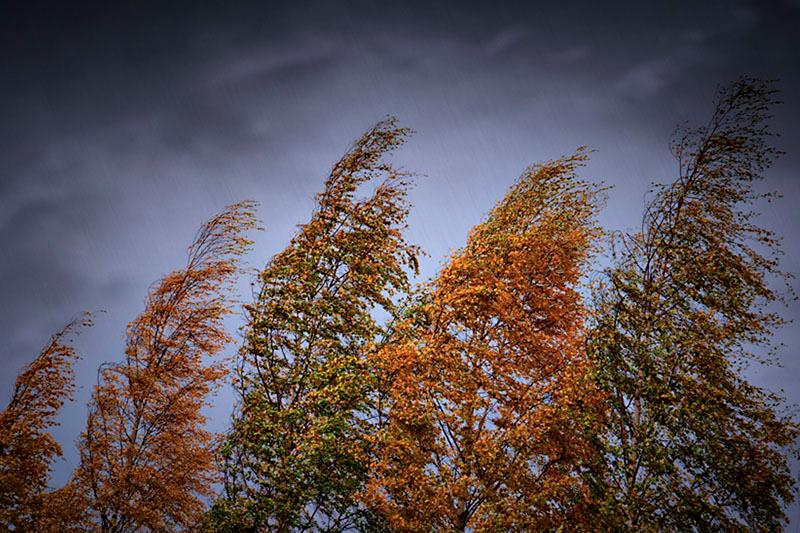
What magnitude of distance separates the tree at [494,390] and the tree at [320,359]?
2.93 feet

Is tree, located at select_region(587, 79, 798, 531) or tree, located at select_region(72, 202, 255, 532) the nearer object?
tree, located at select_region(587, 79, 798, 531)

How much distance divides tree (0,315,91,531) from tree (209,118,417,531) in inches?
291

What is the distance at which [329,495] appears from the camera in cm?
1046

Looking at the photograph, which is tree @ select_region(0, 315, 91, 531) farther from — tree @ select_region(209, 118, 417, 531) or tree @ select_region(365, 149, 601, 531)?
tree @ select_region(365, 149, 601, 531)

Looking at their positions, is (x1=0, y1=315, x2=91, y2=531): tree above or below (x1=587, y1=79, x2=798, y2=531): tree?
below

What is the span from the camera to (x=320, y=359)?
438 inches


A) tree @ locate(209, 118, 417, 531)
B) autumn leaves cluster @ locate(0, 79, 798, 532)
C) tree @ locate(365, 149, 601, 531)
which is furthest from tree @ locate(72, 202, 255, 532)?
tree @ locate(365, 149, 601, 531)

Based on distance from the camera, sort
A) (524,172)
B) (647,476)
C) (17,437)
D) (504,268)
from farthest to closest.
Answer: (17,437)
(524,172)
(504,268)
(647,476)

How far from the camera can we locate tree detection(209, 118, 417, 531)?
976cm

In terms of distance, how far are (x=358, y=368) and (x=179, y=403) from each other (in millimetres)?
8239

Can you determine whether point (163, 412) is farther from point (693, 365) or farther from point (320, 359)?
point (693, 365)

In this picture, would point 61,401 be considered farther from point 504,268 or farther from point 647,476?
point 647,476

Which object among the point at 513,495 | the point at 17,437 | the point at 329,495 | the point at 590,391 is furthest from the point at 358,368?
the point at 17,437

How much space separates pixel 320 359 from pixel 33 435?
11.8m
